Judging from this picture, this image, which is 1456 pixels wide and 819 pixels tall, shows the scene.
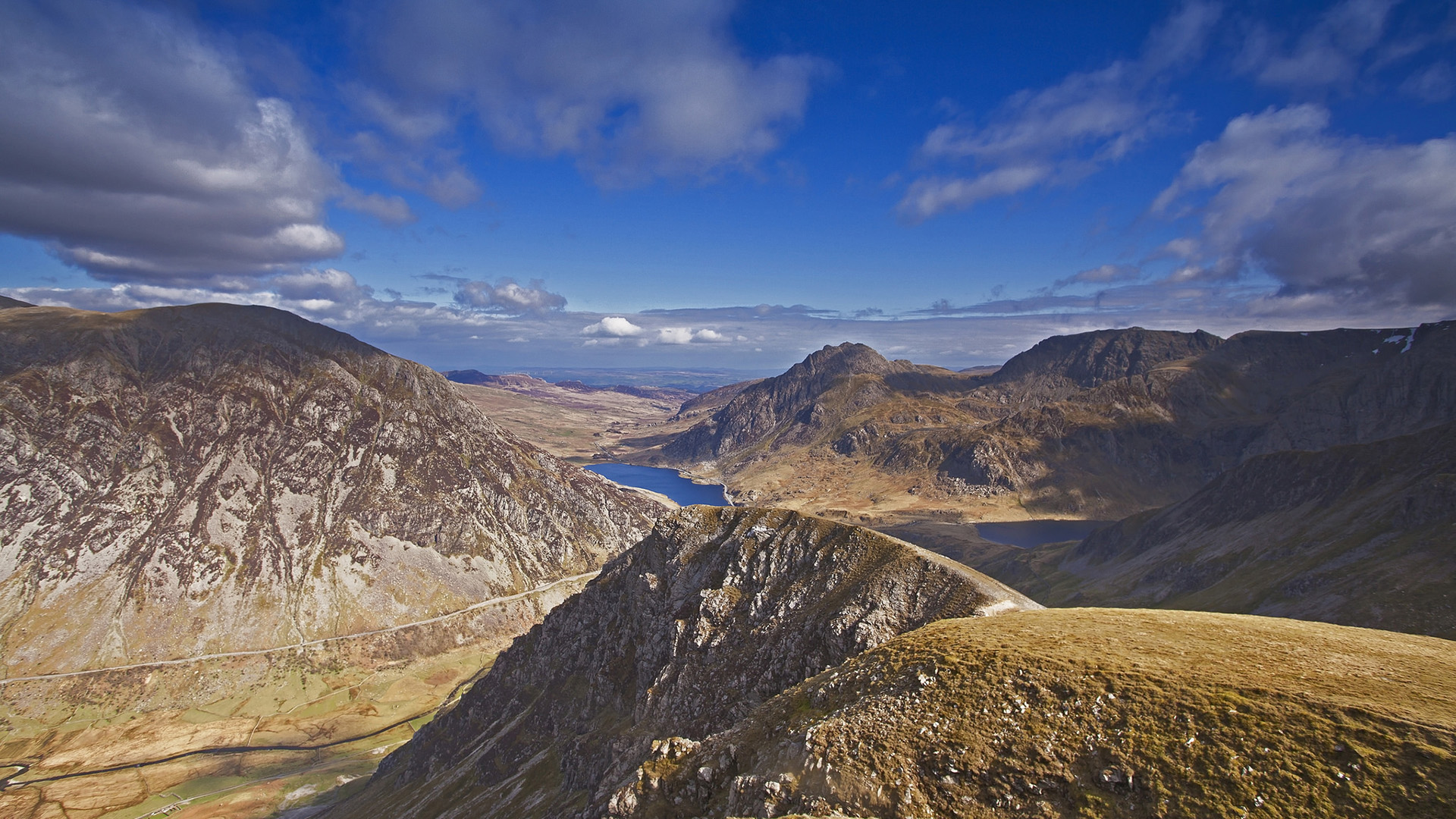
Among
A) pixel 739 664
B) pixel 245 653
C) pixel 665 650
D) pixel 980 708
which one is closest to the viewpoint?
pixel 980 708

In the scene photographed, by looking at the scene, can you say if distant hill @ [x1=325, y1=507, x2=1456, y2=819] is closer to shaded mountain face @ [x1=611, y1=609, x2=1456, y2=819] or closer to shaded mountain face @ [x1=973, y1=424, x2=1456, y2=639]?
shaded mountain face @ [x1=611, y1=609, x2=1456, y2=819]

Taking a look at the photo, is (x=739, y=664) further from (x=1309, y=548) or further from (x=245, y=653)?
(x=245, y=653)

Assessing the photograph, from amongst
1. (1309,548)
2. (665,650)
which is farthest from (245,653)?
(1309,548)

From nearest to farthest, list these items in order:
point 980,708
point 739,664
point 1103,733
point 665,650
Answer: point 1103,733
point 980,708
point 739,664
point 665,650

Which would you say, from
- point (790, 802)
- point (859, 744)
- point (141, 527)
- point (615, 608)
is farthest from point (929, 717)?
point (141, 527)

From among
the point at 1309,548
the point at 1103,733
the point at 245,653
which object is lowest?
the point at 245,653

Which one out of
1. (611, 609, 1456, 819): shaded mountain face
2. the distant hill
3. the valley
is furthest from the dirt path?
(611, 609, 1456, 819): shaded mountain face

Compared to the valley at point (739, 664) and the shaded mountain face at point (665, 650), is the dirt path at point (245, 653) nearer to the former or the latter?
the valley at point (739, 664)
